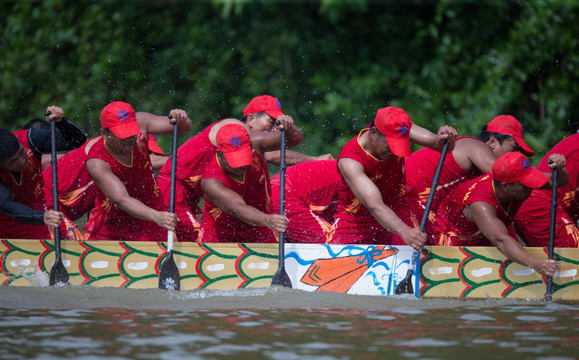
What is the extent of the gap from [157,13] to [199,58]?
41.5 inches

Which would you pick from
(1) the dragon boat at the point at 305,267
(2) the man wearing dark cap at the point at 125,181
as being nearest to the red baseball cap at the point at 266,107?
Answer: (2) the man wearing dark cap at the point at 125,181

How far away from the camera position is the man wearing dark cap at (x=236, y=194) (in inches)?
190

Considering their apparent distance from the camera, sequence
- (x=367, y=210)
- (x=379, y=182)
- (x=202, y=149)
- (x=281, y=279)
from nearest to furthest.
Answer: (x=281, y=279), (x=379, y=182), (x=367, y=210), (x=202, y=149)

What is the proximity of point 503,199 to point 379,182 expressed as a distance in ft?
2.37

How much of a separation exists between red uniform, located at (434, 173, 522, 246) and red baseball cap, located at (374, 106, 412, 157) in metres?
0.44

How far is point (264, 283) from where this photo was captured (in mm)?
4953

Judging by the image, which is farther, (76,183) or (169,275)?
(76,183)

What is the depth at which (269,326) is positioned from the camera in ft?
13.1

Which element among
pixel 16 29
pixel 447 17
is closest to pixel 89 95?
pixel 16 29

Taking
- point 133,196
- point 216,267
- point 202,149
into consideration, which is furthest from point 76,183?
point 216,267

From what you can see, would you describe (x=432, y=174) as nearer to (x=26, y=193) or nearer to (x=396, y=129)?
(x=396, y=129)

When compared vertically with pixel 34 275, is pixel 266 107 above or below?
above

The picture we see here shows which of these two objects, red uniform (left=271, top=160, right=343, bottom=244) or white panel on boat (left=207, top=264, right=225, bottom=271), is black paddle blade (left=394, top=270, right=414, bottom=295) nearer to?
red uniform (left=271, top=160, right=343, bottom=244)

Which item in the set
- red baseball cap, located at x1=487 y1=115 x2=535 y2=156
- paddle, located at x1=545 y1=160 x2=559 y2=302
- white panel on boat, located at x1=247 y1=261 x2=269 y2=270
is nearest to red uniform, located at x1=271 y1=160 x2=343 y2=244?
white panel on boat, located at x1=247 y1=261 x2=269 y2=270
